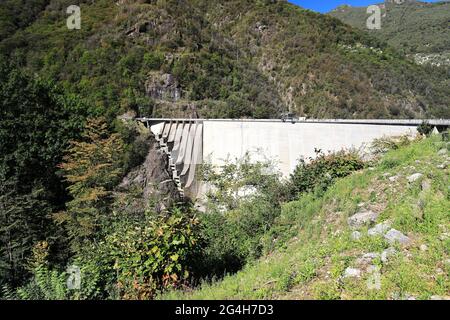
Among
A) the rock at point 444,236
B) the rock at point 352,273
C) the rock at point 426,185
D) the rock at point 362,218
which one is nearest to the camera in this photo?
the rock at point 352,273

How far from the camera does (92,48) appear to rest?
50.8m

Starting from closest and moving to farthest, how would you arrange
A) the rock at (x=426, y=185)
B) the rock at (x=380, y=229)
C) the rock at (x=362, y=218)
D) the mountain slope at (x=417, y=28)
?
the rock at (x=380, y=229) → the rock at (x=362, y=218) → the rock at (x=426, y=185) → the mountain slope at (x=417, y=28)

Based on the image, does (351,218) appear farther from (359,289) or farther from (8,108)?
(8,108)

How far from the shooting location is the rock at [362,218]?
595 centimetres

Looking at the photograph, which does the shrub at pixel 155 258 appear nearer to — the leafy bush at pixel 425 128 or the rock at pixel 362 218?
the rock at pixel 362 218

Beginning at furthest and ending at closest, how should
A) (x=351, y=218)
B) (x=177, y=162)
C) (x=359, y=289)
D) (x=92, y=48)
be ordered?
(x=92, y=48), (x=177, y=162), (x=351, y=218), (x=359, y=289)

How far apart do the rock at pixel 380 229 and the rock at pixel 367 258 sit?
60cm

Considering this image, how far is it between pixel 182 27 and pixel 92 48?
17199 millimetres

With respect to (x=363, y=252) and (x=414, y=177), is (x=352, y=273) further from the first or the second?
(x=414, y=177)

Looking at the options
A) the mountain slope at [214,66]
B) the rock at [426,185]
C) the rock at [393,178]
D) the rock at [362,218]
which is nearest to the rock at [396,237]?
the rock at [362,218]

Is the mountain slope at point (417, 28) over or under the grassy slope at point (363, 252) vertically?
over

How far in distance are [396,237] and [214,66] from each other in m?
52.7

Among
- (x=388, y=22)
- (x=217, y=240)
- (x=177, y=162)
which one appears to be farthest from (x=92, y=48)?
(x=388, y=22)

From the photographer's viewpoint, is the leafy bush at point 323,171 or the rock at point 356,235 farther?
the leafy bush at point 323,171
